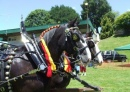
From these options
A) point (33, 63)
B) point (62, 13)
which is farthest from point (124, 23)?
point (33, 63)

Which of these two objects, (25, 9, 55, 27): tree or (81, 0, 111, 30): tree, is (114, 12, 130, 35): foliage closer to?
(25, 9, 55, 27): tree

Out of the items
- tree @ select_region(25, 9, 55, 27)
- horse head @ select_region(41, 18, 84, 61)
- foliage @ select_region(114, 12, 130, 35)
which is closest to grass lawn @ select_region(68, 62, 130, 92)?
horse head @ select_region(41, 18, 84, 61)

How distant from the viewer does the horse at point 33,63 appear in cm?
460

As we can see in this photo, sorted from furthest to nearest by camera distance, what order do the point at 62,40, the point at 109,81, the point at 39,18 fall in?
the point at 39,18 < the point at 109,81 < the point at 62,40

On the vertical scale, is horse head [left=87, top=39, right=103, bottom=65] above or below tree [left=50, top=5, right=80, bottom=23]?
below

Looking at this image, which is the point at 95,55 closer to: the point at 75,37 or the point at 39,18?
the point at 75,37

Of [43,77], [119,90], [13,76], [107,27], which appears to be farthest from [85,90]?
[107,27]

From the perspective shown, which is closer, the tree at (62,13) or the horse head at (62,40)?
the horse head at (62,40)

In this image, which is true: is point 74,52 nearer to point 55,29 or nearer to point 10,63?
point 55,29

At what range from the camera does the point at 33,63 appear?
4734 millimetres

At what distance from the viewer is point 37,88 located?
4.60 m

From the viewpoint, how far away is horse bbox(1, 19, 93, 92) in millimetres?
4602

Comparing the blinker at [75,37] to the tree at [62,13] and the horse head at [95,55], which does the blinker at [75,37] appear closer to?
the horse head at [95,55]

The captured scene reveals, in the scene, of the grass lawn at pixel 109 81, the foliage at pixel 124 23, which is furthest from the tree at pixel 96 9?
the grass lawn at pixel 109 81
